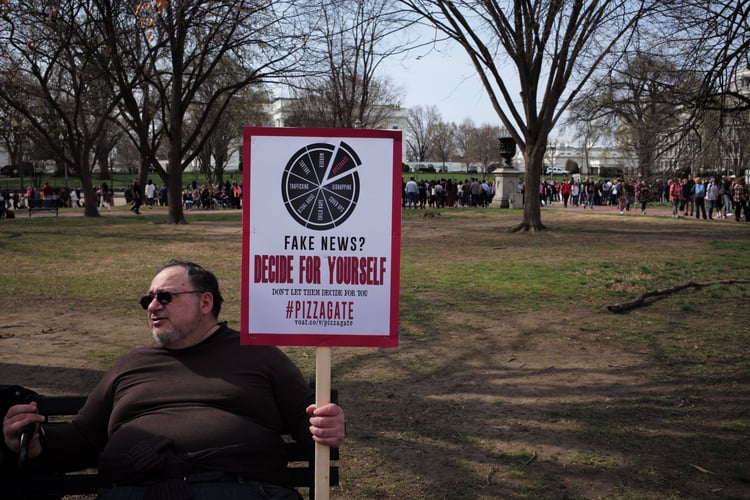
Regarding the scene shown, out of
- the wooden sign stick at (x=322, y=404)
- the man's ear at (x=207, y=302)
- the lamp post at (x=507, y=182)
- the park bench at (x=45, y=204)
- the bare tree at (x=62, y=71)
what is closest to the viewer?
the wooden sign stick at (x=322, y=404)

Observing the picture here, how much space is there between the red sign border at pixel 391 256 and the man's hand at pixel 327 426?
10.0 inches

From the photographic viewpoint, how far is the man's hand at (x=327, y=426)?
9.61 feet

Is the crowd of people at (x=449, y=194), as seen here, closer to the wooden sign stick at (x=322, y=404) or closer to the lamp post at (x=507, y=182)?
the lamp post at (x=507, y=182)

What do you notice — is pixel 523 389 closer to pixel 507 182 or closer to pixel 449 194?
pixel 507 182

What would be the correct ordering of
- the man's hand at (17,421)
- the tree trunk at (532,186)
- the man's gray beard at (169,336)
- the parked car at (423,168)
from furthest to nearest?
the parked car at (423,168) → the tree trunk at (532,186) → the man's gray beard at (169,336) → the man's hand at (17,421)

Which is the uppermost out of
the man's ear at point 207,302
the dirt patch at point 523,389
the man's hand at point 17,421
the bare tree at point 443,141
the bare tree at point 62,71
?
the bare tree at point 443,141

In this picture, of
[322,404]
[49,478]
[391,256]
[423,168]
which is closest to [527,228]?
[391,256]

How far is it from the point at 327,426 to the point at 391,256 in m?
0.71

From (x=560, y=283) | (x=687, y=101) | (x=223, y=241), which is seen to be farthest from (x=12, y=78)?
(x=687, y=101)

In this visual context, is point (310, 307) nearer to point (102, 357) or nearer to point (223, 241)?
point (102, 357)

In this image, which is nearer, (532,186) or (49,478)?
(49,478)

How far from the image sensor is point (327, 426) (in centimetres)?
294

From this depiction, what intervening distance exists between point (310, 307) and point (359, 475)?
1918mm

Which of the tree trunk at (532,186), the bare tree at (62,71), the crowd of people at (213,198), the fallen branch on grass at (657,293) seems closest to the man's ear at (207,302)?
the fallen branch on grass at (657,293)
